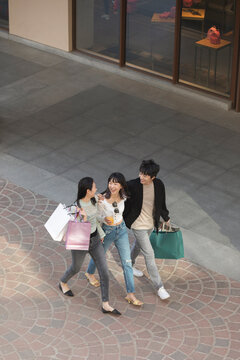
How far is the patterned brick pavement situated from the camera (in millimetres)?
8352

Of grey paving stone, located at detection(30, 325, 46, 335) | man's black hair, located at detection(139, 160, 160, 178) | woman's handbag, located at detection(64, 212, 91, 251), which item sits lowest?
grey paving stone, located at detection(30, 325, 46, 335)

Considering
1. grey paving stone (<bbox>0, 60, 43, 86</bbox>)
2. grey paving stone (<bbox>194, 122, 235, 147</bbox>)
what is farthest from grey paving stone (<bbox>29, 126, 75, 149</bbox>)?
grey paving stone (<bbox>0, 60, 43, 86</bbox>)

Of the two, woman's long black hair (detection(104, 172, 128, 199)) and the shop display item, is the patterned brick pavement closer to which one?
woman's long black hair (detection(104, 172, 128, 199))

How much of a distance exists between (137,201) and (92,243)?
0.75m

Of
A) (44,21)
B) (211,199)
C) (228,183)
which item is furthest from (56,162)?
(44,21)

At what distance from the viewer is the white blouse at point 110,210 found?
8.71 m

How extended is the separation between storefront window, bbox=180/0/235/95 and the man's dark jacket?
646 cm

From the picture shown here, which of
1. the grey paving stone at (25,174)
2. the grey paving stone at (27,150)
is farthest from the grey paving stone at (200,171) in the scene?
the grey paving stone at (27,150)

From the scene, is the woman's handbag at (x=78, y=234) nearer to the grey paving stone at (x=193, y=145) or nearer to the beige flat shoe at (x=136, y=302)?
the beige flat shoe at (x=136, y=302)

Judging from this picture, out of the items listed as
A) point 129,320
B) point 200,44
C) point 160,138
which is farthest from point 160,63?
point 129,320

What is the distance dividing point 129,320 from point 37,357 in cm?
127

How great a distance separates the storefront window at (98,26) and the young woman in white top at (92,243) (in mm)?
8484

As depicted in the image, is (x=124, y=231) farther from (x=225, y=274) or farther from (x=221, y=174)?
(x=221, y=174)

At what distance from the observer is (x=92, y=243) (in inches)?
343
